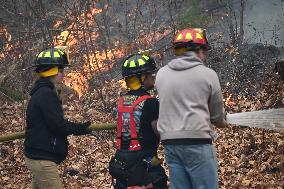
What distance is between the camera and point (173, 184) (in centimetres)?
457

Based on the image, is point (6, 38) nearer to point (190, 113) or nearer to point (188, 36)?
point (188, 36)

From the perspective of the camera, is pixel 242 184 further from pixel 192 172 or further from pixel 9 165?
pixel 9 165

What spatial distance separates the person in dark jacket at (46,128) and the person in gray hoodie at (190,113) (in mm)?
1365

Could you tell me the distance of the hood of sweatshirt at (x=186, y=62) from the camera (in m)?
4.34

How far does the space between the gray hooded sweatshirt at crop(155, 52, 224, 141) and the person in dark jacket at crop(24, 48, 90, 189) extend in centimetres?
137

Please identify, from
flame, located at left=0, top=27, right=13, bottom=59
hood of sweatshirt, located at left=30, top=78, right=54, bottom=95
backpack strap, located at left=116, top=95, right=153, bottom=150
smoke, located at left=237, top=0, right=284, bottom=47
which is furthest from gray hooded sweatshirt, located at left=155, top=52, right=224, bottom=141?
smoke, located at left=237, top=0, right=284, bottom=47

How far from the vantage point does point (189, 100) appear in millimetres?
4246

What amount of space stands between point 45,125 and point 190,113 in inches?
74.2

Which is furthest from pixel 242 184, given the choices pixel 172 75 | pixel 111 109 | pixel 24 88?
pixel 24 88

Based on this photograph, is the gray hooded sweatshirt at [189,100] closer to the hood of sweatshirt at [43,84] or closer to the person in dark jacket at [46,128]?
the person in dark jacket at [46,128]

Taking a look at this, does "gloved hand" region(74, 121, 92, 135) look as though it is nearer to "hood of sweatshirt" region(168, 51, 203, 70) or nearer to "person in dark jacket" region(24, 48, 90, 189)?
"person in dark jacket" region(24, 48, 90, 189)

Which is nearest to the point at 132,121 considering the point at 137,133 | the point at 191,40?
the point at 137,133

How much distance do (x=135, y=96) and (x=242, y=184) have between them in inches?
136

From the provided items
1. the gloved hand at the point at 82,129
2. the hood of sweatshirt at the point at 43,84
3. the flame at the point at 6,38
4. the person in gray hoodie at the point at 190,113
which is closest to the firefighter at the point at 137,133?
the person in gray hoodie at the point at 190,113
